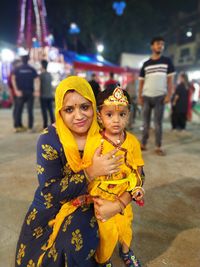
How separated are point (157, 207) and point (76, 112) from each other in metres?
1.54

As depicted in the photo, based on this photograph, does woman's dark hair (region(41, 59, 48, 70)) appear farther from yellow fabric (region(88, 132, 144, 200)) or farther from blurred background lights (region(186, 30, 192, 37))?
blurred background lights (region(186, 30, 192, 37))

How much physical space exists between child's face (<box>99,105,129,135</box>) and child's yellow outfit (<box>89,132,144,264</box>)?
2.7 inches

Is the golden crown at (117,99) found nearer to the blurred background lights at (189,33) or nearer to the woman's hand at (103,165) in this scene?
the woman's hand at (103,165)

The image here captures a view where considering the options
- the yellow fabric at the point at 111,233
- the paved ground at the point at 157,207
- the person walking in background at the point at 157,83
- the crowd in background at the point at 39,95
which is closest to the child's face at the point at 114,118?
the yellow fabric at the point at 111,233

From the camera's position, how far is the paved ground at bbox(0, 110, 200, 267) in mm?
1939

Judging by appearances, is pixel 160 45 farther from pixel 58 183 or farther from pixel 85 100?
pixel 58 183

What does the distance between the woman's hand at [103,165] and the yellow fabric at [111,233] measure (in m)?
0.31

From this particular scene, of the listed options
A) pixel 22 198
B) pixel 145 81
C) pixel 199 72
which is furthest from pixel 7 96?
pixel 199 72

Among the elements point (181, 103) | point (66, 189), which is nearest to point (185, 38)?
point (181, 103)

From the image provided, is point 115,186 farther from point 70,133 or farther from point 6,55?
point 6,55

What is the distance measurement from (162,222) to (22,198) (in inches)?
54.7

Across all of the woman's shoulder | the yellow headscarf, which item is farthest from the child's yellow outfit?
the woman's shoulder

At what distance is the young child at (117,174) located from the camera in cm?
155

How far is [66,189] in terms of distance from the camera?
1.44 metres
